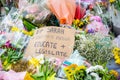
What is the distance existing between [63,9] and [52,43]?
100 centimetres

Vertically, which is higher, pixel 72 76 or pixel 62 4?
pixel 62 4

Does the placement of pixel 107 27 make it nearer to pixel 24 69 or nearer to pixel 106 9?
pixel 106 9

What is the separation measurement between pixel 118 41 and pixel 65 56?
0.73 meters

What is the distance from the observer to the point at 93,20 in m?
4.51

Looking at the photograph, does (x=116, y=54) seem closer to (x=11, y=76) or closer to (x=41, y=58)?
(x=41, y=58)

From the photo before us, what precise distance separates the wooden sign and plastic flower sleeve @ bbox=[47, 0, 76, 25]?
22.9 inches

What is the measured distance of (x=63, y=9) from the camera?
4.48 meters

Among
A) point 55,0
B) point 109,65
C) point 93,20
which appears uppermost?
point 55,0

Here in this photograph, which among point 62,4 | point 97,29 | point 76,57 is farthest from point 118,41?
point 62,4

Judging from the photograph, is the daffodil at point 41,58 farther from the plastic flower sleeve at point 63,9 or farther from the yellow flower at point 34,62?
the plastic flower sleeve at point 63,9

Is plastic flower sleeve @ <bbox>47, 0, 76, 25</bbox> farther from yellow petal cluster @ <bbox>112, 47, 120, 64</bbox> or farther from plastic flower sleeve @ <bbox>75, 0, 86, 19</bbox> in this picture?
yellow petal cluster @ <bbox>112, 47, 120, 64</bbox>

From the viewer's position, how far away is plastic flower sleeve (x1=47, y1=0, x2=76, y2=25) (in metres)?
4.36

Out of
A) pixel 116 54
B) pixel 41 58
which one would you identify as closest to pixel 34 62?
pixel 41 58

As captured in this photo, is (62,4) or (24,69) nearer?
(24,69)
